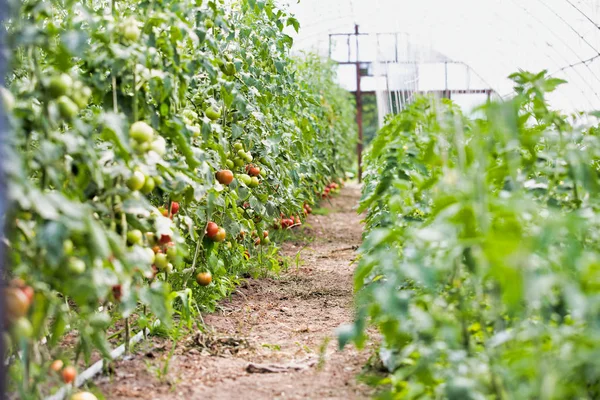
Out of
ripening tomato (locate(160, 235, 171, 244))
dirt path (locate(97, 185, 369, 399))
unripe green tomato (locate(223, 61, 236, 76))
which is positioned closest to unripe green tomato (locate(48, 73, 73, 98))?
ripening tomato (locate(160, 235, 171, 244))

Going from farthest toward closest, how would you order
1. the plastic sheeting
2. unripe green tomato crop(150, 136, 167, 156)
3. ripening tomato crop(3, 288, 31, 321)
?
the plastic sheeting < unripe green tomato crop(150, 136, 167, 156) < ripening tomato crop(3, 288, 31, 321)

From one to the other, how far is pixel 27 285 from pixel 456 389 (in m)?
1.13

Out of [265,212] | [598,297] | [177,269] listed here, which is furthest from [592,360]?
[265,212]

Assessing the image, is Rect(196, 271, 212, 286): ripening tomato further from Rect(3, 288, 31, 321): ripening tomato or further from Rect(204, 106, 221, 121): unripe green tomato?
Rect(3, 288, 31, 321): ripening tomato

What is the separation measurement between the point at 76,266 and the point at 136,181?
1.62 ft

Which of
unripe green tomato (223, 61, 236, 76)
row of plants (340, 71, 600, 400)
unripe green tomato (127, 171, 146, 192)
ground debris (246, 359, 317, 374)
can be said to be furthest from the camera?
unripe green tomato (223, 61, 236, 76)

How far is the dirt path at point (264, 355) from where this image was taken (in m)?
2.56

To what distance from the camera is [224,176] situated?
11.6 ft

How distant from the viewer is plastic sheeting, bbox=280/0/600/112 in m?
6.33

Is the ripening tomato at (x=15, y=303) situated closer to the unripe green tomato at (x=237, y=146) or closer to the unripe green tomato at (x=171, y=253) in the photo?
the unripe green tomato at (x=171, y=253)

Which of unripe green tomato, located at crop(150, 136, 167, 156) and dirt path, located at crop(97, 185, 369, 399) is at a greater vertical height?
unripe green tomato, located at crop(150, 136, 167, 156)

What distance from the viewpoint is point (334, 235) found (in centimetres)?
750

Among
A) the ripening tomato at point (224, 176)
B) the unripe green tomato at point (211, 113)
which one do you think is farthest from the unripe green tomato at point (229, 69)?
the ripening tomato at point (224, 176)

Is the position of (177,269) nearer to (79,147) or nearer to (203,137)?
(203,137)
